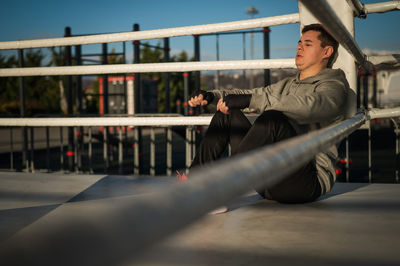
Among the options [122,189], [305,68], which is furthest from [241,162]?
[122,189]

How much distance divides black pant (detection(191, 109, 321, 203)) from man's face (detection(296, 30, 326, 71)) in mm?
363

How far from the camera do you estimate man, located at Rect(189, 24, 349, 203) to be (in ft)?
4.46

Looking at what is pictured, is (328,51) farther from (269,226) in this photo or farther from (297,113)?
(269,226)

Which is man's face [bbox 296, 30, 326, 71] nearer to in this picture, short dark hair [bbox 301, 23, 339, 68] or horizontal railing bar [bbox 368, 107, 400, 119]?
short dark hair [bbox 301, 23, 339, 68]

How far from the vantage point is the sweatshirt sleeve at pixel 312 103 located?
1341 mm

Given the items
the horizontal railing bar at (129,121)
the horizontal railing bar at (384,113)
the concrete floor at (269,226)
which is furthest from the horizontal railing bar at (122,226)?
the horizontal railing bar at (129,121)

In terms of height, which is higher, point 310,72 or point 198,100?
point 310,72

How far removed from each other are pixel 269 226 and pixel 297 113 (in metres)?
0.41

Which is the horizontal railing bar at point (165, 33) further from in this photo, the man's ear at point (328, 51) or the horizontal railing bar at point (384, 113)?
the horizontal railing bar at point (384, 113)

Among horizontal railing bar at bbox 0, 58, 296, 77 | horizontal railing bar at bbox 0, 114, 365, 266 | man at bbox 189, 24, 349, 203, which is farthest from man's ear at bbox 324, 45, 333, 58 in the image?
horizontal railing bar at bbox 0, 114, 365, 266

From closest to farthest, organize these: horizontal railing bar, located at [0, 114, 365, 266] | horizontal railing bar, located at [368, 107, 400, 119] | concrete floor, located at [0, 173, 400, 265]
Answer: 1. horizontal railing bar, located at [0, 114, 365, 266]
2. concrete floor, located at [0, 173, 400, 265]
3. horizontal railing bar, located at [368, 107, 400, 119]

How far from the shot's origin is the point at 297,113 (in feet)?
→ 4.43

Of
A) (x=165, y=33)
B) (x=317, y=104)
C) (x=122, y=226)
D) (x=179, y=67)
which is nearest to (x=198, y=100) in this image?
(x=179, y=67)

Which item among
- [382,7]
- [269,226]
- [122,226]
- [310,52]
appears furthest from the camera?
[382,7]
